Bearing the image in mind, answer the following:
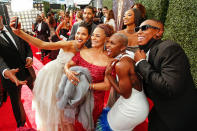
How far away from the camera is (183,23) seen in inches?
118

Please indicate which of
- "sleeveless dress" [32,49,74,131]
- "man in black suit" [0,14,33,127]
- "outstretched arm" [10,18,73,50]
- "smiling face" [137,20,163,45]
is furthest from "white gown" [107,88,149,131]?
"man in black suit" [0,14,33,127]

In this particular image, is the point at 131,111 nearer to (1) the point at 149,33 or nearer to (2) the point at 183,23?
(1) the point at 149,33

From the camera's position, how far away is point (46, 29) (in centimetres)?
625

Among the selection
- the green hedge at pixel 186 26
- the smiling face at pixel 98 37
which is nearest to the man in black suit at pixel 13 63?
the smiling face at pixel 98 37

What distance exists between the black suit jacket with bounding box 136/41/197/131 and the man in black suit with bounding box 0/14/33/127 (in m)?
1.70

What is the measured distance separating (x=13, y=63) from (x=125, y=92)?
5.96 feet

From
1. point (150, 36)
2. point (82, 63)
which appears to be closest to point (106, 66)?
point (82, 63)

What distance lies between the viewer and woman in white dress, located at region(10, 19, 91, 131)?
1.79 m

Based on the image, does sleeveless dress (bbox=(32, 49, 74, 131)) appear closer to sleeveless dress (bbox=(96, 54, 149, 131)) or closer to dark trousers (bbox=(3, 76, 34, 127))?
dark trousers (bbox=(3, 76, 34, 127))

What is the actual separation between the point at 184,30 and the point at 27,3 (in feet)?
10.1

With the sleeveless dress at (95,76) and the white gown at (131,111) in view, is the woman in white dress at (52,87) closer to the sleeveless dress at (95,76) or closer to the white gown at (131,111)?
the sleeveless dress at (95,76)

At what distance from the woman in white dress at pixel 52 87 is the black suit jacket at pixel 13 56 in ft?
2.04

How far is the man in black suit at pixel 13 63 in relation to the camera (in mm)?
1974

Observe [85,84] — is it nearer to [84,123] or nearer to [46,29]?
[84,123]
